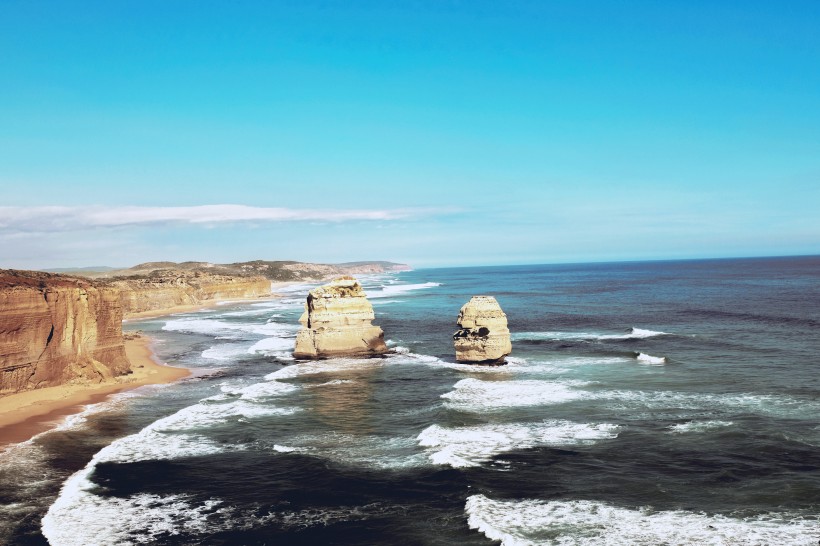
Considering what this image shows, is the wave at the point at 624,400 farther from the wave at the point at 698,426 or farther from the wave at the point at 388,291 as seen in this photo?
the wave at the point at 388,291

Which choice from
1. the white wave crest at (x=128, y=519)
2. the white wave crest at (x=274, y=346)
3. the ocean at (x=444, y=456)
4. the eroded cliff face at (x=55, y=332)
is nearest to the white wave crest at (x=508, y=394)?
the ocean at (x=444, y=456)

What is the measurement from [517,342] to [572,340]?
170 inches

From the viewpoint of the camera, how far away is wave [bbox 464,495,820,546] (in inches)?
569

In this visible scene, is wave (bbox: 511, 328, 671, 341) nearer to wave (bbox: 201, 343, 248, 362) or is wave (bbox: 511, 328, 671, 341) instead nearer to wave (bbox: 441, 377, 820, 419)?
wave (bbox: 441, 377, 820, 419)

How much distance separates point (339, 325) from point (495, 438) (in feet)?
66.9

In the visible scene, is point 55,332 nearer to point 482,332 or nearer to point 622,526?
point 482,332

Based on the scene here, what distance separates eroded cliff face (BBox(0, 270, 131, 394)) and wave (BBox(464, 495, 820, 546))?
2420cm

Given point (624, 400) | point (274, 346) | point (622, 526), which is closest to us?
point (622, 526)

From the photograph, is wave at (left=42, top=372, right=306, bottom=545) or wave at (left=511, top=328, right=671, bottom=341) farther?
wave at (left=511, top=328, right=671, bottom=341)

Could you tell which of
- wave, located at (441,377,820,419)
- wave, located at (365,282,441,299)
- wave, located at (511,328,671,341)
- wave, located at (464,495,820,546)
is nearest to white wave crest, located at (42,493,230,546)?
wave, located at (464,495,820,546)

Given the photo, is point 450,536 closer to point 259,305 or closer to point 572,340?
point 572,340

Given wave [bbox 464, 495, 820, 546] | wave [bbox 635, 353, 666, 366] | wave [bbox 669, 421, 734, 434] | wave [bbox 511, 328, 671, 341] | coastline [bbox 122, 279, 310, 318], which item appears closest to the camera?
wave [bbox 464, 495, 820, 546]

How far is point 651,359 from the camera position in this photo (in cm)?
3797

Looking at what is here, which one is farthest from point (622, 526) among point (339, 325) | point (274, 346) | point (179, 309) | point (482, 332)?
point (179, 309)
